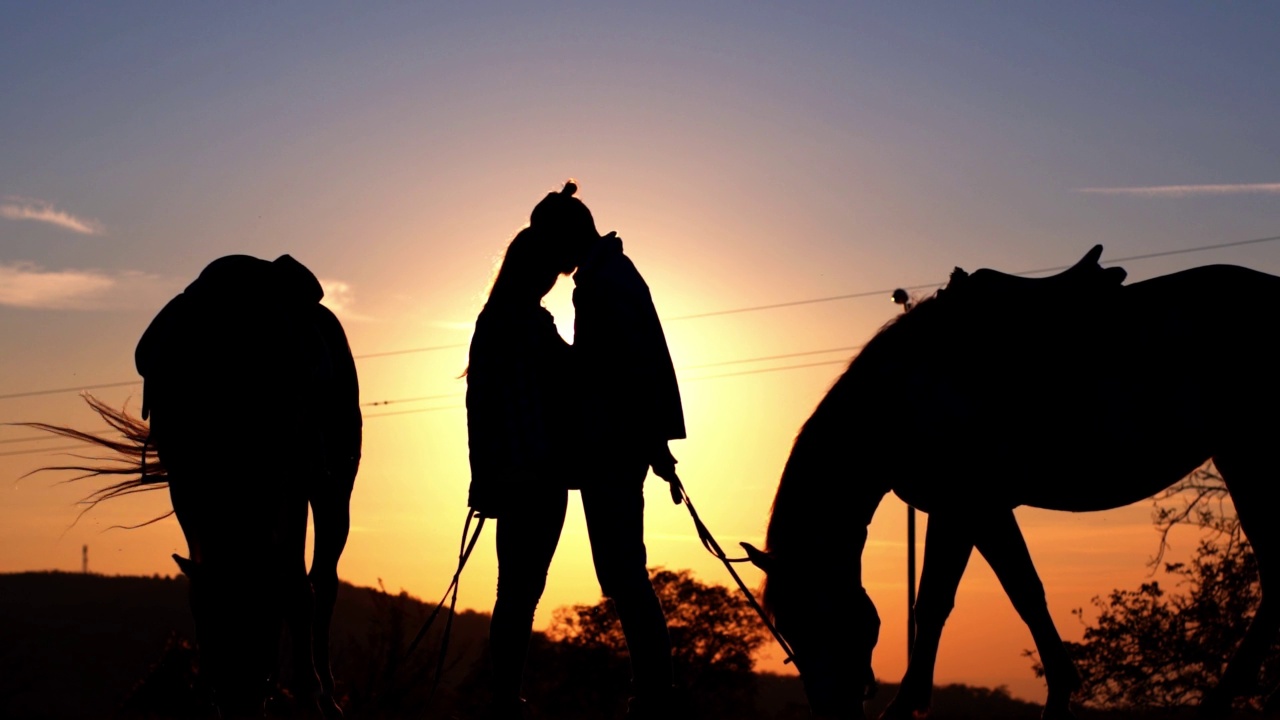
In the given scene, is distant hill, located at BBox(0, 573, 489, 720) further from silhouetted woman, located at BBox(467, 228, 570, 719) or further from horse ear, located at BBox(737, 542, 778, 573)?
silhouetted woman, located at BBox(467, 228, 570, 719)

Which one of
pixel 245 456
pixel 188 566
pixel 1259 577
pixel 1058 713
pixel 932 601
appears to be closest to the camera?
pixel 188 566

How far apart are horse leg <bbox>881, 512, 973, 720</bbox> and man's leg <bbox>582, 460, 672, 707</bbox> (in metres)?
2.22

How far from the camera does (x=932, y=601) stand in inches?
295

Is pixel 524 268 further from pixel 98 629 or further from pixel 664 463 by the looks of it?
pixel 98 629

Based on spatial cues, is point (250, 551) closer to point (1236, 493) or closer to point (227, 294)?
point (227, 294)

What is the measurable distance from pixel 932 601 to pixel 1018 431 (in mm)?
1168

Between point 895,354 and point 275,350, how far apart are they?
378 centimetres

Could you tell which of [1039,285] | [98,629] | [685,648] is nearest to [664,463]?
[1039,285]

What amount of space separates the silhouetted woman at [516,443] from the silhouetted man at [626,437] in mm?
201

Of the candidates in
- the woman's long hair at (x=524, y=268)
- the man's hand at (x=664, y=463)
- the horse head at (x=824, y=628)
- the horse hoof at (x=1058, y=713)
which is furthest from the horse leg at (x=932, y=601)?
the woman's long hair at (x=524, y=268)

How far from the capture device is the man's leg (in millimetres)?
5508

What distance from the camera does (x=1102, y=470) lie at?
7.76 metres

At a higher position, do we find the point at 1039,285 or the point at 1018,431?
the point at 1039,285

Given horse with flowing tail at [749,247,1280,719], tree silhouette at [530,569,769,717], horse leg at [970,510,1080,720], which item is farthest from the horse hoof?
tree silhouette at [530,569,769,717]
